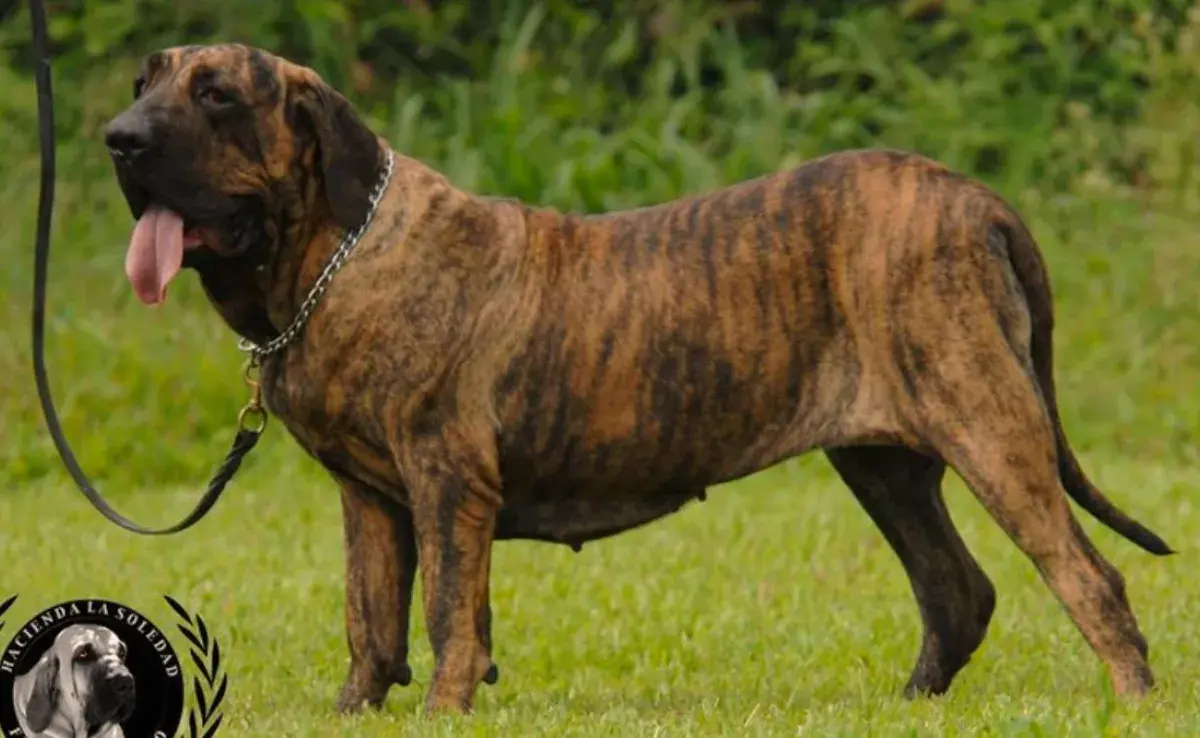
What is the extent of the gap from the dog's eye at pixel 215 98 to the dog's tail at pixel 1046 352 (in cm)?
214

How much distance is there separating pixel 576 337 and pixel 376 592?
3.14ft

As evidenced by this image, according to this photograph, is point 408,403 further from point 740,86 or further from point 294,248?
point 740,86

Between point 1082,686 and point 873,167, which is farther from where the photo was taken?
point 1082,686

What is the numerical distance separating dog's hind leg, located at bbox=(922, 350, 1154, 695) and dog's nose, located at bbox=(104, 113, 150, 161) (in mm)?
2204

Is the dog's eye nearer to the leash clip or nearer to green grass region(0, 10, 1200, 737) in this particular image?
the leash clip

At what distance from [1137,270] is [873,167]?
8173 mm

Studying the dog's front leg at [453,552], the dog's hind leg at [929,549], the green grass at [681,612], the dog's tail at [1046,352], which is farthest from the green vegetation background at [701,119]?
the dog's front leg at [453,552]

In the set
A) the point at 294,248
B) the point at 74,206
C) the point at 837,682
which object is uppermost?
the point at 294,248

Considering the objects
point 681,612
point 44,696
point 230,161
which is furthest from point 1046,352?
point 44,696

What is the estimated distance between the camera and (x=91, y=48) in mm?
16125

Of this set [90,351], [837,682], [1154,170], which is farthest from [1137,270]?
[837,682]

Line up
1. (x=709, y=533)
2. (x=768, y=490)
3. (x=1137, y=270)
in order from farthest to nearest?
(x=1137, y=270) < (x=768, y=490) < (x=709, y=533)

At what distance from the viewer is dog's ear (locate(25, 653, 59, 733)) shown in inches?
216

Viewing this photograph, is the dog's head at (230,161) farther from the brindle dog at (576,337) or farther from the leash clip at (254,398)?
the leash clip at (254,398)
